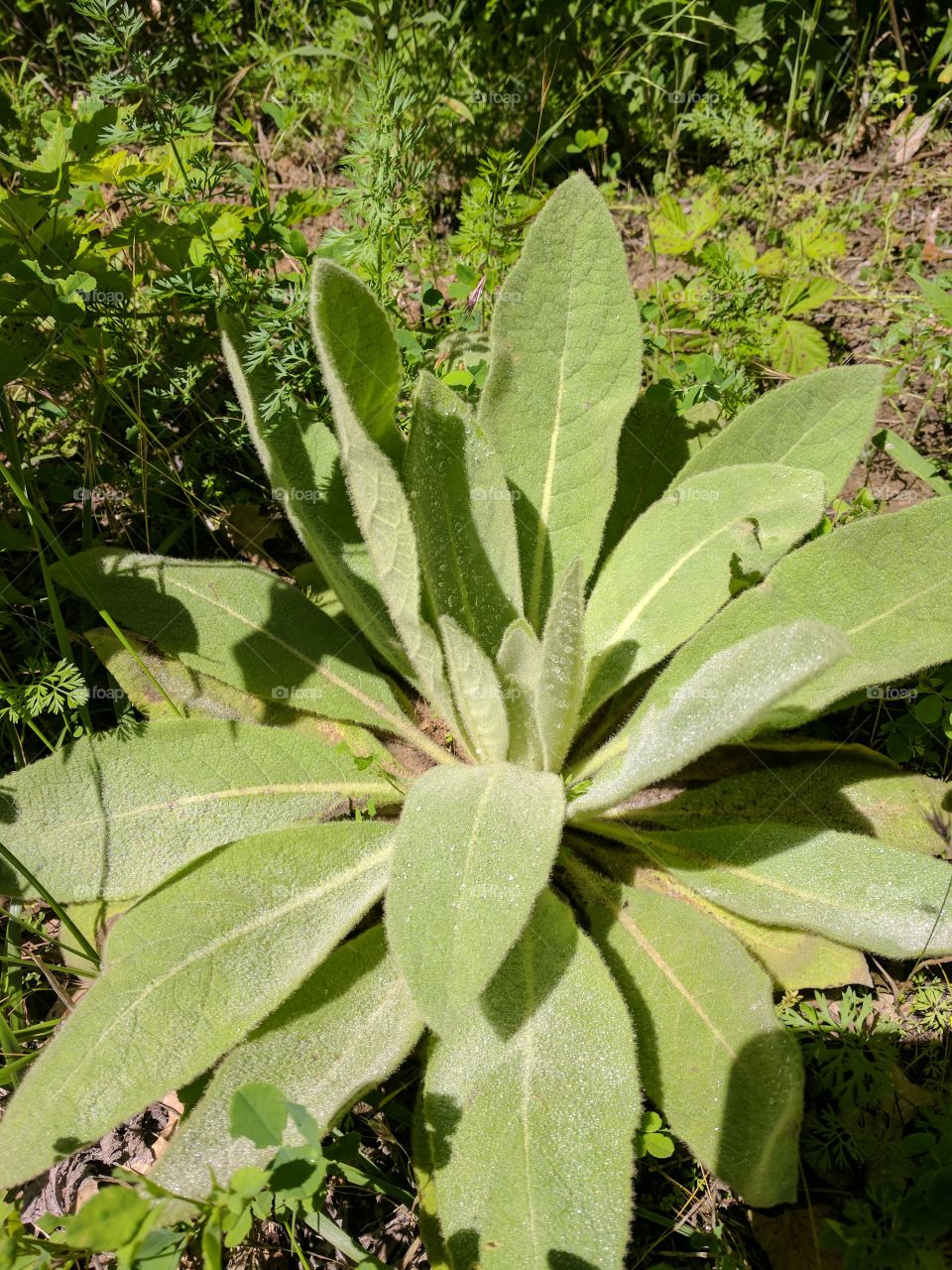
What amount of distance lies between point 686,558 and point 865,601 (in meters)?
0.38

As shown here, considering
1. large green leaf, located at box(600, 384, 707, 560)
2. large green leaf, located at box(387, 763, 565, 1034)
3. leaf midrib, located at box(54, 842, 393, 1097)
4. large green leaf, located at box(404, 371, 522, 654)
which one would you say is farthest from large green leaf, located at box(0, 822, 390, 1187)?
large green leaf, located at box(600, 384, 707, 560)

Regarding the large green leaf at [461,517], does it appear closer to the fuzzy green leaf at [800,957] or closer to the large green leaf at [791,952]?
the large green leaf at [791,952]

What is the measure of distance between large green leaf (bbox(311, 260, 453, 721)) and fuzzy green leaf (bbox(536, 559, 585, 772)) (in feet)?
0.76

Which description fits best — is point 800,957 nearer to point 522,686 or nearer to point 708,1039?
point 708,1039

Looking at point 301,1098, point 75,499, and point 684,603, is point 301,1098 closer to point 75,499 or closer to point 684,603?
point 684,603

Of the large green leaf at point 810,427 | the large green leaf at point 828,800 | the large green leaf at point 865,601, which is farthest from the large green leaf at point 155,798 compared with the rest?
the large green leaf at point 810,427

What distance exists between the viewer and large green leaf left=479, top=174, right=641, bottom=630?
224 centimetres

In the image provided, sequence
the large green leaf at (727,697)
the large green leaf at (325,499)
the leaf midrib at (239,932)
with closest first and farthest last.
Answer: the large green leaf at (727,697) → the leaf midrib at (239,932) → the large green leaf at (325,499)

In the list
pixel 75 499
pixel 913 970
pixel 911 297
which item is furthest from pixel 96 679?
pixel 911 297

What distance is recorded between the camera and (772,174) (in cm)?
351

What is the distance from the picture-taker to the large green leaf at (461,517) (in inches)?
82.3

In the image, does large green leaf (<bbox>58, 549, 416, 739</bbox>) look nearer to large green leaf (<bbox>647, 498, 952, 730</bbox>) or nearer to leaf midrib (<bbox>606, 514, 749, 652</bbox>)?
leaf midrib (<bbox>606, 514, 749, 652</bbox>)

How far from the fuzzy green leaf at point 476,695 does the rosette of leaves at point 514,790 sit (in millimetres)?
12

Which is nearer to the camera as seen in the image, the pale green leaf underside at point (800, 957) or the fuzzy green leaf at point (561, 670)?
the fuzzy green leaf at point (561, 670)
